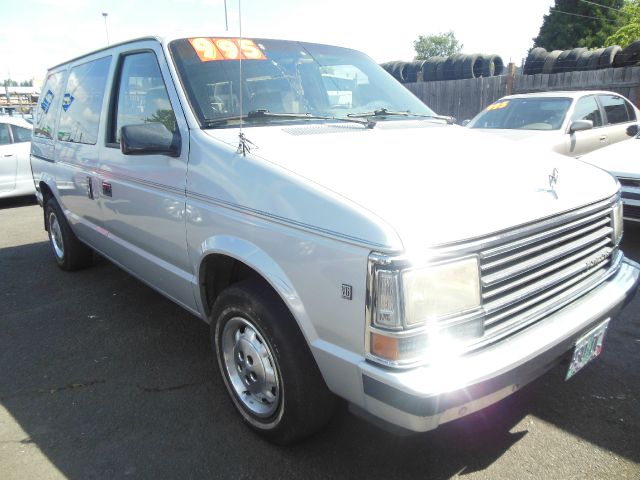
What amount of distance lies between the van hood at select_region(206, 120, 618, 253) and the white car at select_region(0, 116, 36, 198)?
816 cm

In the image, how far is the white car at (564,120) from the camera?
673 centimetres

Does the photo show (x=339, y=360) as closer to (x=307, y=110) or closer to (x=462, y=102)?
(x=307, y=110)

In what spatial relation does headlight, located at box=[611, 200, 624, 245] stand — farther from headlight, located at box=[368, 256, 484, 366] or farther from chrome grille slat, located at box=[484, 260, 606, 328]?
headlight, located at box=[368, 256, 484, 366]

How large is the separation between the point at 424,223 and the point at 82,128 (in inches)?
133

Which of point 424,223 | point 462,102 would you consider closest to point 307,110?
point 424,223

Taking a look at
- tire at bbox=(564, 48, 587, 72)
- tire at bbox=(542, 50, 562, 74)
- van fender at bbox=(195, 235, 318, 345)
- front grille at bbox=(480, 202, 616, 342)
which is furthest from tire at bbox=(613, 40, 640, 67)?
van fender at bbox=(195, 235, 318, 345)

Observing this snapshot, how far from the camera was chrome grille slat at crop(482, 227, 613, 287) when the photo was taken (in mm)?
1971

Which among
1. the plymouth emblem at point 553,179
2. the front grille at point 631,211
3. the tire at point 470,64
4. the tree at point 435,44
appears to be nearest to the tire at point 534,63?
the tire at point 470,64

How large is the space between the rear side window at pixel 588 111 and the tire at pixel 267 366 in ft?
20.6

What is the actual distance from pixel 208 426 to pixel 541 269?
6.21ft

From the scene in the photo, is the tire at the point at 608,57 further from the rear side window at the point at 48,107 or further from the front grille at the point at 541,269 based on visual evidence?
the rear side window at the point at 48,107

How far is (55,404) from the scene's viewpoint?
297cm

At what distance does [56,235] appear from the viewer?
215 inches

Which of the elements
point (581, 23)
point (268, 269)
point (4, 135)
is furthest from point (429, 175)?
point (581, 23)
